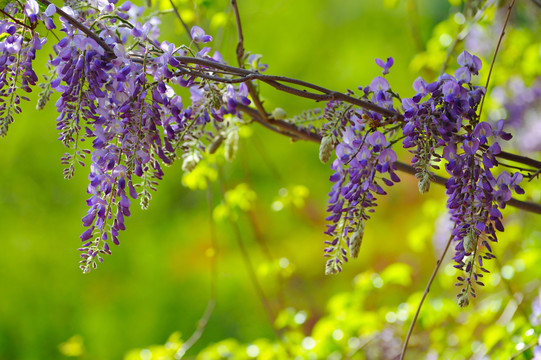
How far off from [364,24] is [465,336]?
2421mm

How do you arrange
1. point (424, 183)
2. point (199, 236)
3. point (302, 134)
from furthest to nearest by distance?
1. point (199, 236)
2. point (302, 134)
3. point (424, 183)

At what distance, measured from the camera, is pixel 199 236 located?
10.5 feet

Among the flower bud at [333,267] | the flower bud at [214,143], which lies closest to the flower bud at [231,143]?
the flower bud at [214,143]

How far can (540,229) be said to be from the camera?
2.10 m

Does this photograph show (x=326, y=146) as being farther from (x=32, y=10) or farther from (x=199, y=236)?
(x=199, y=236)

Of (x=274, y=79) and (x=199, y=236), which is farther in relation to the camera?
(x=199, y=236)

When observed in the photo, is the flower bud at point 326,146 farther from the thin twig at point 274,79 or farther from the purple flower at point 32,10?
the purple flower at point 32,10

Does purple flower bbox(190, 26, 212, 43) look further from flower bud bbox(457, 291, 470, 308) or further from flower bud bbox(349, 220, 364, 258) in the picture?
flower bud bbox(457, 291, 470, 308)

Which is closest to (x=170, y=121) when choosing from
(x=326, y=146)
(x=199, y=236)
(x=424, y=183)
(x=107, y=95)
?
(x=107, y=95)

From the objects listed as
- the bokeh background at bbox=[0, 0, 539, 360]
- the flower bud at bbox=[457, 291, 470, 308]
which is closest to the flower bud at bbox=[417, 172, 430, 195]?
the flower bud at bbox=[457, 291, 470, 308]

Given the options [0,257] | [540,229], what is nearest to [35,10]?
[540,229]

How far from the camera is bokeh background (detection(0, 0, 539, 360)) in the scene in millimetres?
2936

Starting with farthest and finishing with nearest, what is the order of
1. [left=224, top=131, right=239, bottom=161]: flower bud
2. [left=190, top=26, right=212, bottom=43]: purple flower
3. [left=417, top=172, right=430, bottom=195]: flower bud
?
[left=224, top=131, right=239, bottom=161]: flower bud, [left=190, top=26, right=212, bottom=43]: purple flower, [left=417, top=172, right=430, bottom=195]: flower bud

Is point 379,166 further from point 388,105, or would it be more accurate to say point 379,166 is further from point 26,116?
point 26,116
